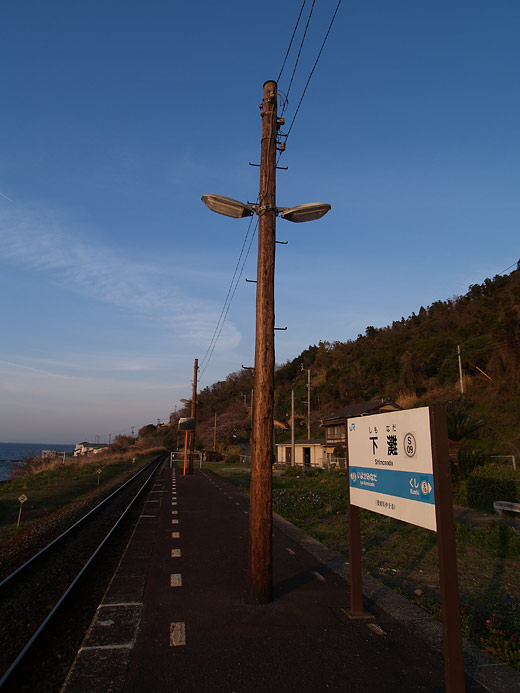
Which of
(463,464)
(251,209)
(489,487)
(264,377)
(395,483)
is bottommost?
(489,487)

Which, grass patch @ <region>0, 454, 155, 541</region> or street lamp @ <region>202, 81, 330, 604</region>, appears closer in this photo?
street lamp @ <region>202, 81, 330, 604</region>

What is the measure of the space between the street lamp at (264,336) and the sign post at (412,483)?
1.09 m

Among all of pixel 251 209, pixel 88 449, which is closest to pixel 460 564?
pixel 251 209

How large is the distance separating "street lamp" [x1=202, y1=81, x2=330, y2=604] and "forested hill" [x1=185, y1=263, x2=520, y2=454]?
41.3 ft

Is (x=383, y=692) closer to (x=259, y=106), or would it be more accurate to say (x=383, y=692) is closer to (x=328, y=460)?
(x=259, y=106)

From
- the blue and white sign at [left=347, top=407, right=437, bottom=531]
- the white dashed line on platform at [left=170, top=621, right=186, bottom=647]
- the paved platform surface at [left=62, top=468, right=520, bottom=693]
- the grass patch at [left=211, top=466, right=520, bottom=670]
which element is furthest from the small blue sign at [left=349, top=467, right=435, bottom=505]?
the white dashed line on platform at [left=170, top=621, right=186, bottom=647]

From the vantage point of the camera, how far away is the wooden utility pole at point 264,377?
557 cm

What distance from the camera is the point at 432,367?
4516 centimetres

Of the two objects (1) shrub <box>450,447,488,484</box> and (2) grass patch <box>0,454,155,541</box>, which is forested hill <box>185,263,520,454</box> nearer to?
(1) shrub <box>450,447,488,484</box>

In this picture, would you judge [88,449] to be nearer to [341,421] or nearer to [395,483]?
[341,421]

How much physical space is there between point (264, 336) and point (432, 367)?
4281 centimetres

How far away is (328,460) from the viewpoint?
33.8m

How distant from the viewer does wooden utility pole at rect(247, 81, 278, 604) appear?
18.3 feet

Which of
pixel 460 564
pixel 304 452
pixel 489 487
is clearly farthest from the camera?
pixel 304 452
